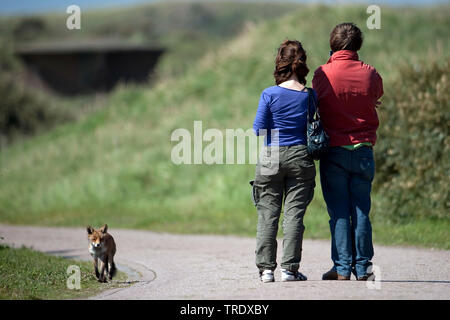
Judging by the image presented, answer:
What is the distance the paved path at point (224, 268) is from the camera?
6.75 meters

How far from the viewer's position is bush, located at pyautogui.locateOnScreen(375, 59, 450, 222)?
12.4 m

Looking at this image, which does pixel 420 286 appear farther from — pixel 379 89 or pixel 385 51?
pixel 385 51

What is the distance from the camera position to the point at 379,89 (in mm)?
7547

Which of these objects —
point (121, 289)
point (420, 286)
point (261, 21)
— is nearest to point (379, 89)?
point (420, 286)

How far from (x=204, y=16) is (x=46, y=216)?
334 ft

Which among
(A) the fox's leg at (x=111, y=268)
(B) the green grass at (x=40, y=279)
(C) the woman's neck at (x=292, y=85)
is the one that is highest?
(C) the woman's neck at (x=292, y=85)

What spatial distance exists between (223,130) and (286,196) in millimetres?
12613

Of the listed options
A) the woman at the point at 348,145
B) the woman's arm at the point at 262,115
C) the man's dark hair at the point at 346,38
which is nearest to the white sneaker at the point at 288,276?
the woman at the point at 348,145

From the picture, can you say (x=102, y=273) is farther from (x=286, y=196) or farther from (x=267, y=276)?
(x=286, y=196)

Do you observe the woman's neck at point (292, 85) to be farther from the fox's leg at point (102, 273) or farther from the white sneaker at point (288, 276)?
Answer: the fox's leg at point (102, 273)

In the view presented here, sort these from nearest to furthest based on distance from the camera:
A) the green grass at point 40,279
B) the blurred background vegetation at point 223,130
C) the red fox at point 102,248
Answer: the green grass at point 40,279 < the red fox at point 102,248 < the blurred background vegetation at point 223,130

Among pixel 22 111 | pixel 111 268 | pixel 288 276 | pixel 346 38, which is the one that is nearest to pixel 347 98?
pixel 346 38

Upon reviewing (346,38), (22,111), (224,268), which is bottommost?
(224,268)

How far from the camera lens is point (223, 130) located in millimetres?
20016
